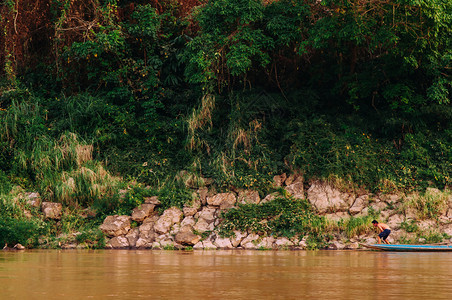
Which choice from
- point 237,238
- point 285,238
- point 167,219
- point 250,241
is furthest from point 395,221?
point 167,219

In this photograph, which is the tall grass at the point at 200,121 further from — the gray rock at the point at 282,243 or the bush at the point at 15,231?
the bush at the point at 15,231

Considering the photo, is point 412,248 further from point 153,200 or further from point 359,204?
point 153,200

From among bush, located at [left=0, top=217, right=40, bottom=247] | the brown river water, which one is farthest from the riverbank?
the brown river water

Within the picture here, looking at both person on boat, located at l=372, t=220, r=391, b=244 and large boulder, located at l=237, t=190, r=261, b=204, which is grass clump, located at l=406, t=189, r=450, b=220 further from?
large boulder, located at l=237, t=190, r=261, b=204

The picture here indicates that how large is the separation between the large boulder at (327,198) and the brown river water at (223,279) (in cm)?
636

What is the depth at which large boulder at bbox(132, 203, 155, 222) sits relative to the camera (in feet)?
58.5

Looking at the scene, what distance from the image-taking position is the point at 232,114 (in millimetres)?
20984

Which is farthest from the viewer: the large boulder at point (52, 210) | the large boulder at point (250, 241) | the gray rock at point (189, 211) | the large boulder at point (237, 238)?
the gray rock at point (189, 211)

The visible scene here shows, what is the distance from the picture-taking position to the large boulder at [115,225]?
57.2 ft

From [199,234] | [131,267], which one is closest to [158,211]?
[199,234]

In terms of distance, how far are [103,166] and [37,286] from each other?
1295 centimetres

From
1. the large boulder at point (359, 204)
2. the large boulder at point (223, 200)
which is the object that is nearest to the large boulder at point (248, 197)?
the large boulder at point (223, 200)

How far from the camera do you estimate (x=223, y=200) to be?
1855 cm

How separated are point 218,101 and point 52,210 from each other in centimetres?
681
